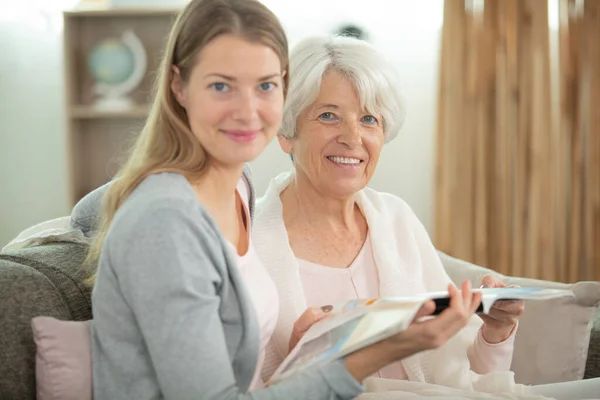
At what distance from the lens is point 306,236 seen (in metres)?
1.78

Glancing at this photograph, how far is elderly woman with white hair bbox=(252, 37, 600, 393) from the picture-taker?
169cm

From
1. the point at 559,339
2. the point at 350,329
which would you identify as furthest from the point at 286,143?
the point at 559,339

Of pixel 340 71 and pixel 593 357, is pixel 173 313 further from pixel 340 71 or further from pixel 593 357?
pixel 593 357

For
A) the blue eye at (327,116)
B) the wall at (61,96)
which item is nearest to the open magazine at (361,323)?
the blue eye at (327,116)

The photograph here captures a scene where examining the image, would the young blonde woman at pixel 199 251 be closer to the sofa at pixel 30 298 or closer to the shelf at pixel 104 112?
the sofa at pixel 30 298

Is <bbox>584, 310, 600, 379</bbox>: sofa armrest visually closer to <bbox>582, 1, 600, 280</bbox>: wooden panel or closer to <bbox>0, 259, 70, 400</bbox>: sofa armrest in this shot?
<bbox>0, 259, 70, 400</bbox>: sofa armrest

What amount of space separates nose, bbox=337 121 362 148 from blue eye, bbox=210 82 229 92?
521mm

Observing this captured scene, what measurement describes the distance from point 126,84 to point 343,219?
7.71 ft

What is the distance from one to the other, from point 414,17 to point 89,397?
3.06 metres

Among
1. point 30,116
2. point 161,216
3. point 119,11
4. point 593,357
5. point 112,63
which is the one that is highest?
point 119,11

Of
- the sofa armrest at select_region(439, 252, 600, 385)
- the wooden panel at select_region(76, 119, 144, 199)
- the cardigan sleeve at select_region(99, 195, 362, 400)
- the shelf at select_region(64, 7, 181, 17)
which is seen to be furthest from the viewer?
the wooden panel at select_region(76, 119, 144, 199)

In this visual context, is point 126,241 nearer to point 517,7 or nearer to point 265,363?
point 265,363

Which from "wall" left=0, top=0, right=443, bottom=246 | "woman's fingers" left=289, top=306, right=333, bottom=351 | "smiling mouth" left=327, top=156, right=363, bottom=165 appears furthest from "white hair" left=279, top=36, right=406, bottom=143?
"wall" left=0, top=0, right=443, bottom=246

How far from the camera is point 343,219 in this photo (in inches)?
71.9
